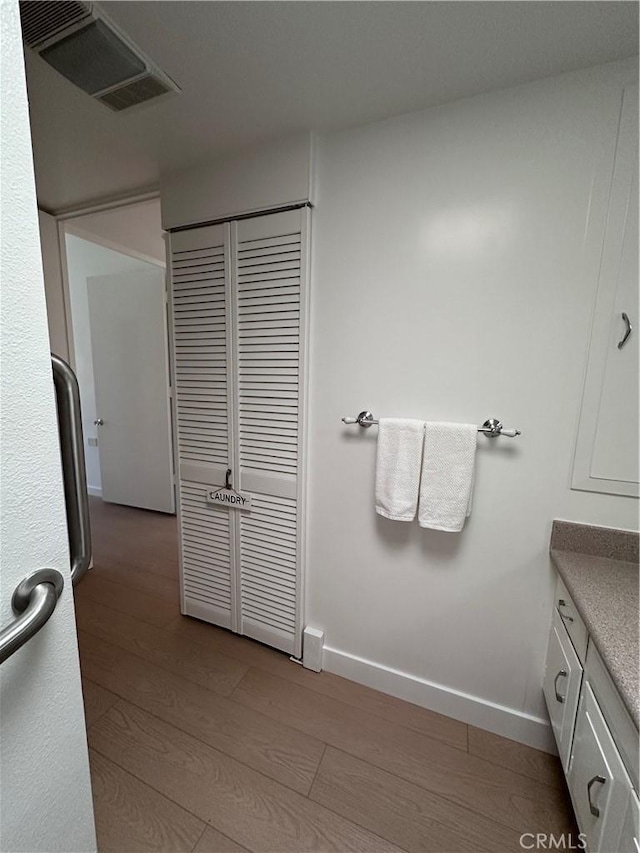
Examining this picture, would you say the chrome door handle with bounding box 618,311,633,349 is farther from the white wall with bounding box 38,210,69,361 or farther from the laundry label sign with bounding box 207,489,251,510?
the white wall with bounding box 38,210,69,361

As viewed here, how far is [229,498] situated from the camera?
1732mm

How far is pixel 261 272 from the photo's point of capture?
1.51 m

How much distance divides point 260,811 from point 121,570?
1876mm

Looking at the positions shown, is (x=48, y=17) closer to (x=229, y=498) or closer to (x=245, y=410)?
(x=245, y=410)

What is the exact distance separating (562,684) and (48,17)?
2.50m

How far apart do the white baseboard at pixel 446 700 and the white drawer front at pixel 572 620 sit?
1.66 ft

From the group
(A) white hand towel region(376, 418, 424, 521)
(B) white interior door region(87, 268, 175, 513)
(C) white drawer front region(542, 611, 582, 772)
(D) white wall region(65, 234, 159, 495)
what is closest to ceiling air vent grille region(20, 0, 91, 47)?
(A) white hand towel region(376, 418, 424, 521)

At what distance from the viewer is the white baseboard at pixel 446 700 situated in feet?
4.27

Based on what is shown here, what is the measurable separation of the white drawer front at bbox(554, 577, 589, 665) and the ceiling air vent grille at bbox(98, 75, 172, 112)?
86.4 inches

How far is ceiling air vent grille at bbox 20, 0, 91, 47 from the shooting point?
2.92ft

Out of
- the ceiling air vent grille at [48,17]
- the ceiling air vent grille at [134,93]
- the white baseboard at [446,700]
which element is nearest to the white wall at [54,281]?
the ceiling air vent grille at [134,93]

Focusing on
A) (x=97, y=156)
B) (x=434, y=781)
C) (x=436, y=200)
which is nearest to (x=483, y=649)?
(x=434, y=781)

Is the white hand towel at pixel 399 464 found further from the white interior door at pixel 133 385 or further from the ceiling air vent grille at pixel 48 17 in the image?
the white interior door at pixel 133 385

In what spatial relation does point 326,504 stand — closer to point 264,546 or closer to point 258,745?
point 264,546
